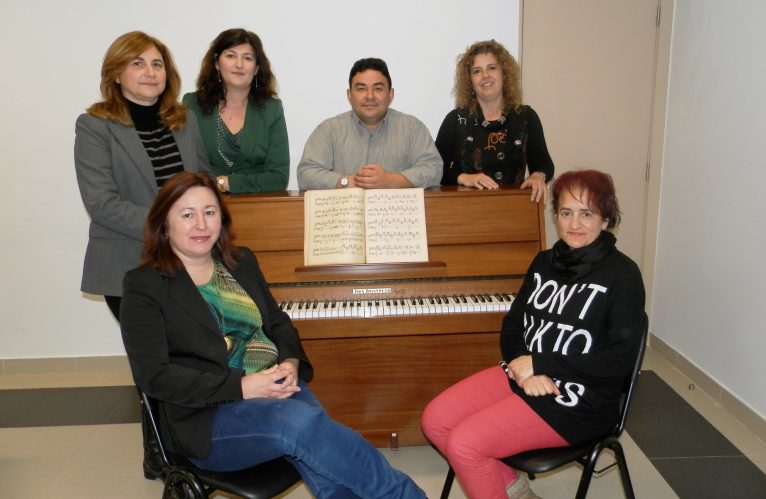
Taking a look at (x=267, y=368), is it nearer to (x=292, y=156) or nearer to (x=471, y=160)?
(x=471, y=160)

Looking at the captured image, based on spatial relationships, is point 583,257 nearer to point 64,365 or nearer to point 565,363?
point 565,363

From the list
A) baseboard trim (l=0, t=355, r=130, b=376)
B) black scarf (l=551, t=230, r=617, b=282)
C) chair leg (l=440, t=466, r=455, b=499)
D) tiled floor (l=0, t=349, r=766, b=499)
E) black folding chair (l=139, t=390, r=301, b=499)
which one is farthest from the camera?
baseboard trim (l=0, t=355, r=130, b=376)

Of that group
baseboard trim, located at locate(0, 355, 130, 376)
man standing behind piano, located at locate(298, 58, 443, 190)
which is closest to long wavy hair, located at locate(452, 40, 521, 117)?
man standing behind piano, located at locate(298, 58, 443, 190)

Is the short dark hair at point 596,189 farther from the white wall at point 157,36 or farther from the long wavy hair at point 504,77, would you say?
the white wall at point 157,36

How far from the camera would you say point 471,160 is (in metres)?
2.96

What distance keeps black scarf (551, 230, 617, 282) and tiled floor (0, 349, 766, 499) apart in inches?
39.7

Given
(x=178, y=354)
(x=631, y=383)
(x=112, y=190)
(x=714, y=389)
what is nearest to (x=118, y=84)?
(x=112, y=190)

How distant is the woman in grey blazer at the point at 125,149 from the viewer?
7.51 feet

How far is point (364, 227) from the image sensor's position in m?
2.53

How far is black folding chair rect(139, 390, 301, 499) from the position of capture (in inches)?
64.9

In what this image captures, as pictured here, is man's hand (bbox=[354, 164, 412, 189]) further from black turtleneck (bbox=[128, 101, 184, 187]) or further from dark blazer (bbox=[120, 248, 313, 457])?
dark blazer (bbox=[120, 248, 313, 457])

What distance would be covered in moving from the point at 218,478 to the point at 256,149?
1.54 m

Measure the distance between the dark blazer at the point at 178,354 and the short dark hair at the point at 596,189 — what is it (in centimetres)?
118

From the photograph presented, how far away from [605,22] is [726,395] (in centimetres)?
229
